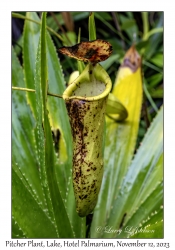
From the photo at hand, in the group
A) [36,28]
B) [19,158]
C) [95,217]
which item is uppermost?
[36,28]

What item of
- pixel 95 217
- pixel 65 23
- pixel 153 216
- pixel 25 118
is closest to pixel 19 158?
pixel 25 118

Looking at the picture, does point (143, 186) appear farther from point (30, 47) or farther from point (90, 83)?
point (30, 47)

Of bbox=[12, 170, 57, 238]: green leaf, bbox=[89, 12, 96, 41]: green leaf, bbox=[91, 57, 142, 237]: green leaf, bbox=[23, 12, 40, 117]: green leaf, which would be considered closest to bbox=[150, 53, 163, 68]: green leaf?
bbox=[91, 57, 142, 237]: green leaf

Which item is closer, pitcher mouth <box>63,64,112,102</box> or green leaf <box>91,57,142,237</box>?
pitcher mouth <box>63,64,112,102</box>

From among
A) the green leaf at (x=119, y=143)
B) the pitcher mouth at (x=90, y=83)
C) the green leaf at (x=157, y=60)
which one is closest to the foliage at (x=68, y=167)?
the green leaf at (x=119, y=143)

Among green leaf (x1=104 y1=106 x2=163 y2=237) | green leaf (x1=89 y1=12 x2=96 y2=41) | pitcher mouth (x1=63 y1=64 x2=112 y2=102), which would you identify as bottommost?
green leaf (x1=104 y1=106 x2=163 y2=237)

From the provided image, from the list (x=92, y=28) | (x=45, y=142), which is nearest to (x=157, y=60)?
(x=92, y=28)

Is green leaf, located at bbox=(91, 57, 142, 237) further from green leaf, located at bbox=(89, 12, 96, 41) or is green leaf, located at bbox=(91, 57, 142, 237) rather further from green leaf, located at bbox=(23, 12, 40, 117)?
green leaf, located at bbox=(89, 12, 96, 41)
